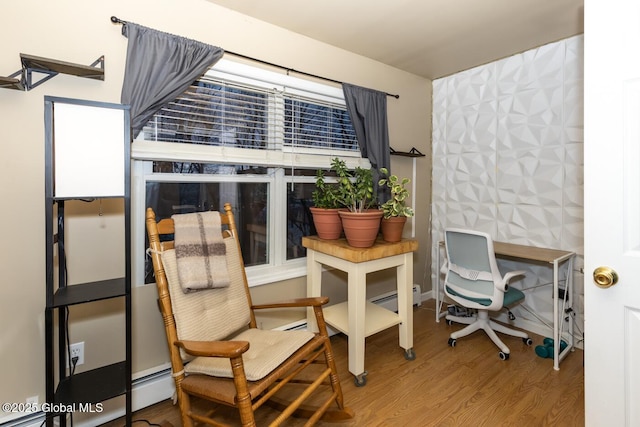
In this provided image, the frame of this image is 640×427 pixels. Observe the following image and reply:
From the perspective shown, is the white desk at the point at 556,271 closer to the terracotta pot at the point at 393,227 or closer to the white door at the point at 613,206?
the terracotta pot at the point at 393,227

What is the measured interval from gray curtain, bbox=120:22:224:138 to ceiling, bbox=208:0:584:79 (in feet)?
1.33

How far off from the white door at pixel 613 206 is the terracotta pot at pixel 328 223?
4.57 feet

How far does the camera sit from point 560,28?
2.32 meters

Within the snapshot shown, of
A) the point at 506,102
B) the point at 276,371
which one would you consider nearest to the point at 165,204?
the point at 276,371

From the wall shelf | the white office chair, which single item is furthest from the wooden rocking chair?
the white office chair

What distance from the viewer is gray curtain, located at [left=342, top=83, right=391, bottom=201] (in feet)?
8.68

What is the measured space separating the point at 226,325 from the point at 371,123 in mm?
1916

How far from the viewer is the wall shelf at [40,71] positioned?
142 centimetres

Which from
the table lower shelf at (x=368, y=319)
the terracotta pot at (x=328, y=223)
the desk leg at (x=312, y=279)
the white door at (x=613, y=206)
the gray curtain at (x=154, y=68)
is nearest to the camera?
the white door at (x=613, y=206)

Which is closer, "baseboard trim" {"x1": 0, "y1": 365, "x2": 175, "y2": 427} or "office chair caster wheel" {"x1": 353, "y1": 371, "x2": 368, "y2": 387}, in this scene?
"baseboard trim" {"x1": 0, "y1": 365, "x2": 175, "y2": 427}

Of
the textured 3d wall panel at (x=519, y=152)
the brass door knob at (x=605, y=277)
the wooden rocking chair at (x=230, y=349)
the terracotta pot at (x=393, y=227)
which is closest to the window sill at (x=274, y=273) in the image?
the wooden rocking chair at (x=230, y=349)

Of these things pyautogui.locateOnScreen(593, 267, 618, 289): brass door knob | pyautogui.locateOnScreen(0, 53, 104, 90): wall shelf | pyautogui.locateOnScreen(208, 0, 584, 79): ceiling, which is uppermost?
pyautogui.locateOnScreen(208, 0, 584, 79): ceiling

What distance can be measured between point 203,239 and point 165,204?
429mm

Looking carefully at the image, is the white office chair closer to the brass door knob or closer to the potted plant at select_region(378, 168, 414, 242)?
the potted plant at select_region(378, 168, 414, 242)
